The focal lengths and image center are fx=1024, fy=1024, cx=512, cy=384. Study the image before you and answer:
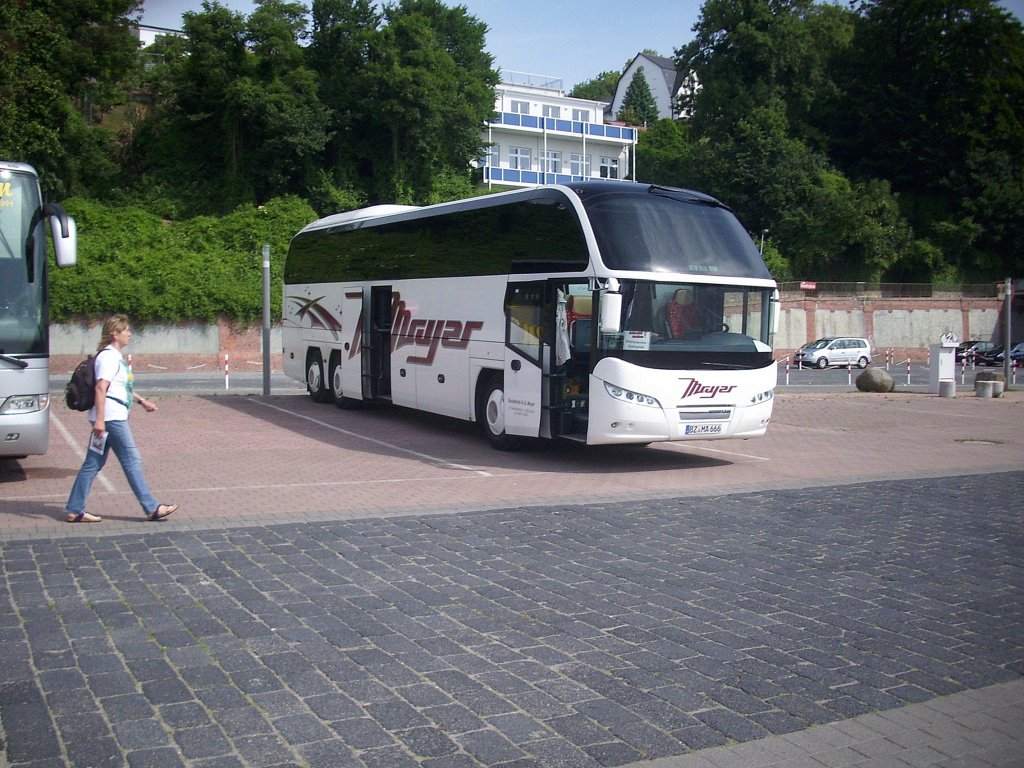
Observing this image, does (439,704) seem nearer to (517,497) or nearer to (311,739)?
(311,739)

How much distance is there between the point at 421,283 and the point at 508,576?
10632mm

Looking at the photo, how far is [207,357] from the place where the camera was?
42.4 metres

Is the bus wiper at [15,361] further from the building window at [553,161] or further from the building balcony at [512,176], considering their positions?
the building window at [553,161]

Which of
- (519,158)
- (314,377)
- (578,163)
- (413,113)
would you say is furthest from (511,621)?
→ (578,163)

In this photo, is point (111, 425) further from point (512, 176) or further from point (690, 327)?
point (512, 176)

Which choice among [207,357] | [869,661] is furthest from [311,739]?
[207,357]

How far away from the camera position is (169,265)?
4359cm

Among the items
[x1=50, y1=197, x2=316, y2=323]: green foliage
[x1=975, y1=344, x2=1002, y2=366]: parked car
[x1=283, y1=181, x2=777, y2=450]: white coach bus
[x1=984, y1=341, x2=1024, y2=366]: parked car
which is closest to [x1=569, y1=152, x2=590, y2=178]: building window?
[x1=975, y1=344, x2=1002, y2=366]: parked car

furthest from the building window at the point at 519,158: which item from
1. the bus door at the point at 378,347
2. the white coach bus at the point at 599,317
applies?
the white coach bus at the point at 599,317

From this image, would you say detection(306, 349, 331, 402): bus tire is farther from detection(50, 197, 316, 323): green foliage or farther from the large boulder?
detection(50, 197, 316, 323): green foliage

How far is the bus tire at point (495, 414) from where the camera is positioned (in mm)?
14961

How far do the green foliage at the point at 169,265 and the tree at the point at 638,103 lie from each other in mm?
68117

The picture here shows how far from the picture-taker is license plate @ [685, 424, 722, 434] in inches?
524

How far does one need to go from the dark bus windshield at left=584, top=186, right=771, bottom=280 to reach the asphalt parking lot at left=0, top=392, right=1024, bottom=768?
285cm
